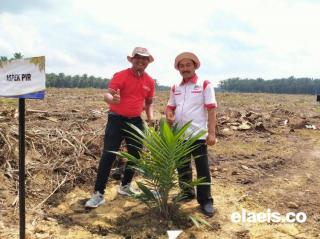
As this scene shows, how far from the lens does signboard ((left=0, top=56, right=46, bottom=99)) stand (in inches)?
128

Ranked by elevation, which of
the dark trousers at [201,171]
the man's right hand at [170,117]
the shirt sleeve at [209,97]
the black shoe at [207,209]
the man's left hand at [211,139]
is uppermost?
the shirt sleeve at [209,97]

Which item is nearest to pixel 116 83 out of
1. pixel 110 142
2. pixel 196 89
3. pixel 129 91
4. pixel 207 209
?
pixel 129 91

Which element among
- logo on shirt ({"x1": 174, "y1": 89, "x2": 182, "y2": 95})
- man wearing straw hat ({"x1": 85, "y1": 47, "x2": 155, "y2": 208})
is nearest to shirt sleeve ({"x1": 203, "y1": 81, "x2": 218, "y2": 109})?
logo on shirt ({"x1": 174, "y1": 89, "x2": 182, "y2": 95})

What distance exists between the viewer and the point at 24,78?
3.31 m

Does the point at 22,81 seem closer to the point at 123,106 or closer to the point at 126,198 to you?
the point at 123,106

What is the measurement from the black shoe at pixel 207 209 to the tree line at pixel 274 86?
293 ft

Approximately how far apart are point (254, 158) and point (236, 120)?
3266mm

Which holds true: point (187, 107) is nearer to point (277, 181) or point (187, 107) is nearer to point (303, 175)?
point (277, 181)

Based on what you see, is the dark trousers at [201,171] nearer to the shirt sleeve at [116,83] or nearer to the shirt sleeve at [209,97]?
the shirt sleeve at [209,97]

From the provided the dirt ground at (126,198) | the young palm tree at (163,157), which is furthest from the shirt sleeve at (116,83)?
the dirt ground at (126,198)

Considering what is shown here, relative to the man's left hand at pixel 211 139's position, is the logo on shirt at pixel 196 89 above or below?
above

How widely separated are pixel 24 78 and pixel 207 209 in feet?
7.51

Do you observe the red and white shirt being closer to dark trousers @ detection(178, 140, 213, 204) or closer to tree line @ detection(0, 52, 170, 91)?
dark trousers @ detection(178, 140, 213, 204)

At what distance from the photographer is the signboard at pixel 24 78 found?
3.25 m
